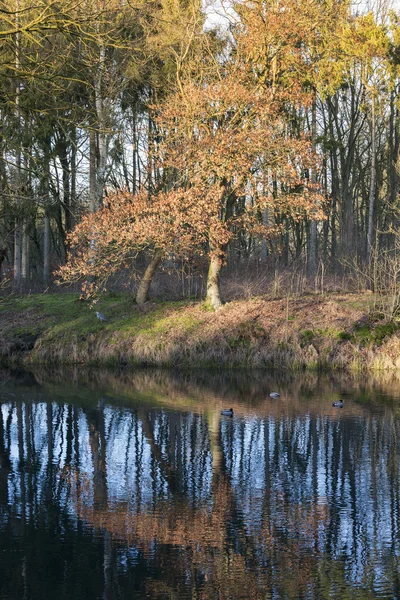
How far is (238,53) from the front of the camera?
21.1 m

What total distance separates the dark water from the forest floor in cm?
461

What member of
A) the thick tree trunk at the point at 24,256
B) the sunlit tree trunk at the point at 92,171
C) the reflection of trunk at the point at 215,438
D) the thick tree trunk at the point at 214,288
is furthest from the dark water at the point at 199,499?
the thick tree trunk at the point at 24,256

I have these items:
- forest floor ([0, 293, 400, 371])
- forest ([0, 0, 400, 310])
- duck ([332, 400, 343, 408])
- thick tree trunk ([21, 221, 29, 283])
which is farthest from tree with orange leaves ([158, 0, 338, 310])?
thick tree trunk ([21, 221, 29, 283])

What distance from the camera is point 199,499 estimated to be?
8062 millimetres

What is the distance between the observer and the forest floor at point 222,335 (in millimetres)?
19266

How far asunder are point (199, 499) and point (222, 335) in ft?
40.3

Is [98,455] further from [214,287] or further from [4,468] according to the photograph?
[214,287]

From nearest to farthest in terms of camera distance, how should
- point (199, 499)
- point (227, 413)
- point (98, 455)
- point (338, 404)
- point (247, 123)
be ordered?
point (199, 499) < point (98, 455) < point (227, 413) < point (338, 404) < point (247, 123)

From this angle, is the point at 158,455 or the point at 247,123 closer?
the point at 158,455

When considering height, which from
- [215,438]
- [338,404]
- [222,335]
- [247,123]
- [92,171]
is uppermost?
Result: [247,123]

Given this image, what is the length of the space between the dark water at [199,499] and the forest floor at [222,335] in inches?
182

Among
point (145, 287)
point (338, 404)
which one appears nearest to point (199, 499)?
point (338, 404)

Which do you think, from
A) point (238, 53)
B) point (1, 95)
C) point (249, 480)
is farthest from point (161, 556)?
point (238, 53)

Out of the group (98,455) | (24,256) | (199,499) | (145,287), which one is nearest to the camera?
(199,499)
